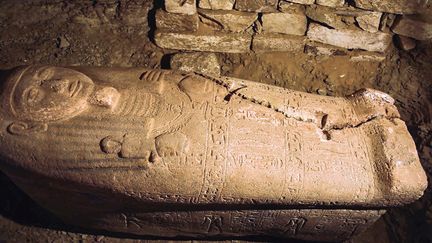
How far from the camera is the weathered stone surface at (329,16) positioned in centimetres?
349

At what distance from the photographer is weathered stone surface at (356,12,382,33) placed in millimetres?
3484

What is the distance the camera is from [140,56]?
3805 mm

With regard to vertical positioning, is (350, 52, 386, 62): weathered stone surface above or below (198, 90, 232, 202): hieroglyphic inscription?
above

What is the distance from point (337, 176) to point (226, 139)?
69 cm

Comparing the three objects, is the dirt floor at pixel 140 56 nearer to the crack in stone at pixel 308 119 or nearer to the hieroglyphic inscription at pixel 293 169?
the crack in stone at pixel 308 119

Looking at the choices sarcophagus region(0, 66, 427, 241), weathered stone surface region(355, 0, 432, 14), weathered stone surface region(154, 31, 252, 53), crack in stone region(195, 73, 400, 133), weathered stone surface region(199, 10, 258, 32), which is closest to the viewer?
sarcophagus region(0, 66, 427, 241)

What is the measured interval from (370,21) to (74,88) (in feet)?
9.47

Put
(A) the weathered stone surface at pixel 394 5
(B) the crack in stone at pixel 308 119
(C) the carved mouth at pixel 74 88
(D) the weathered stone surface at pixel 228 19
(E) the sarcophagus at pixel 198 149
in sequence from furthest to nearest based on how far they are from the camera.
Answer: (D) the weathered stone surface at pixel 228 19 < (A) the weathered stone surface at pixel 394 5 < (B) the crack in stone at pixel 308 119 < (C) the carved mouth at pixel 74 88 < (E) the sarcophagus at pixel 198 149

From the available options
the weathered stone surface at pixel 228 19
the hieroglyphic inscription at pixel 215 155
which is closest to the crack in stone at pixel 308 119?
the hieroglyphic inscription at pixel 215 155

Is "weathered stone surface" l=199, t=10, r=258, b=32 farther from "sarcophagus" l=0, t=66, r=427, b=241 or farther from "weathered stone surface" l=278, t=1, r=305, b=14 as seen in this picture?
"sarcophagus" l=0, t=66, r=427, b=241

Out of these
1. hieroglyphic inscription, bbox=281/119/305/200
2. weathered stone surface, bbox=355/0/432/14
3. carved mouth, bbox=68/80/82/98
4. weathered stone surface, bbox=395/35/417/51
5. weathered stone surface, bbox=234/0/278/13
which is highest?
weathered stone surface, bbox=355/0/432/14

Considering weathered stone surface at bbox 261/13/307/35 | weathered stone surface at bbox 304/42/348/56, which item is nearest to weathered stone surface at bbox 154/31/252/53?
weathered stone surface at bbox 261/13/307/35

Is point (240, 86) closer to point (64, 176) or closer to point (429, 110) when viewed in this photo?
point (64, 176)

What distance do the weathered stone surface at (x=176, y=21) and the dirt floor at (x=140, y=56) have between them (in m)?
0.29
